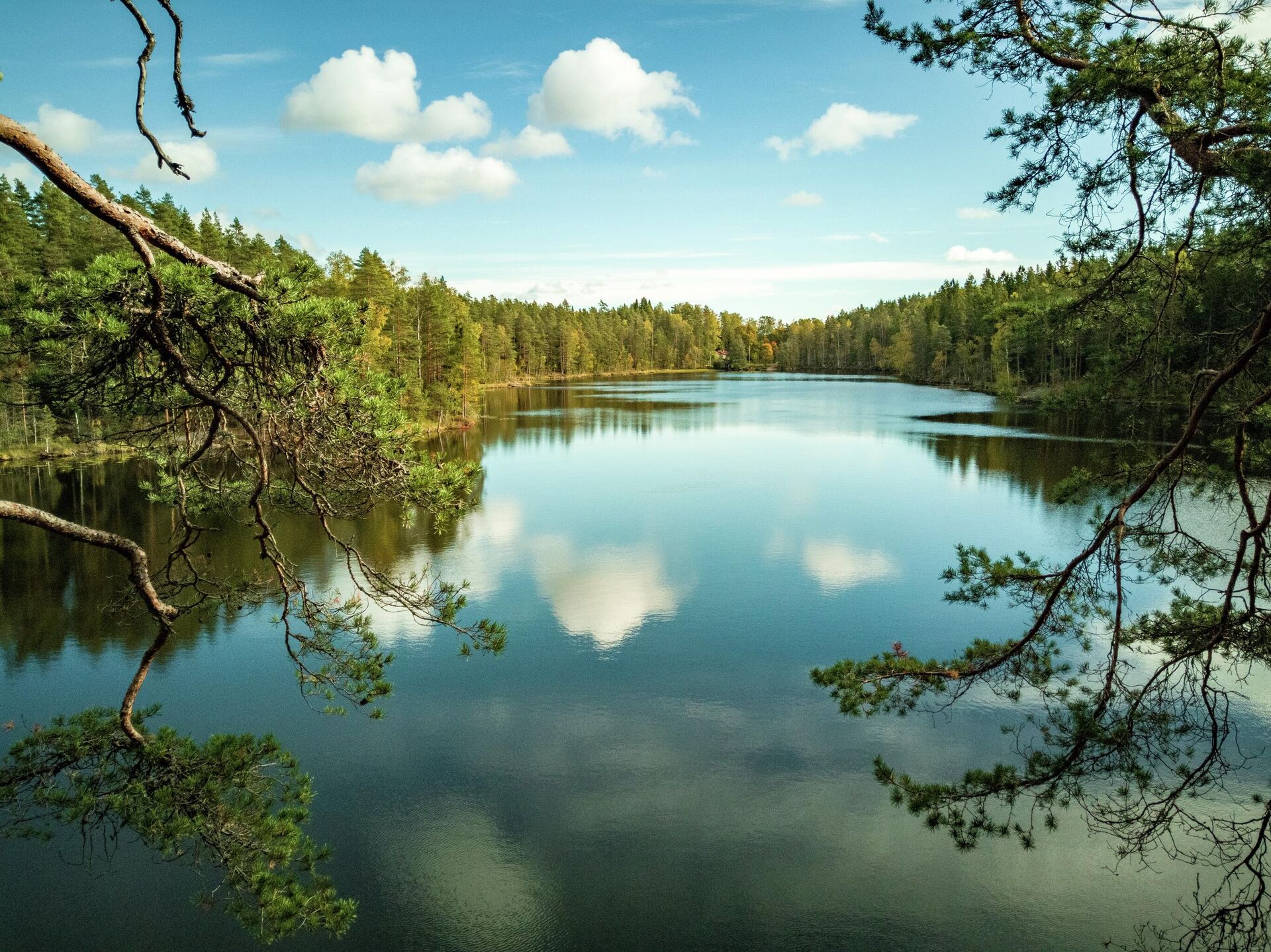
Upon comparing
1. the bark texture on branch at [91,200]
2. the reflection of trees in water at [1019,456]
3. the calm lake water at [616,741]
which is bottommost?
the calm lake water at [616,741]

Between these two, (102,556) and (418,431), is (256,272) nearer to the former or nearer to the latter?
(418,431)

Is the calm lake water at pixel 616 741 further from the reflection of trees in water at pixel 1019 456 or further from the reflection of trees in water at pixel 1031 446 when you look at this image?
the reflection of trees in water at pixel 1031 446

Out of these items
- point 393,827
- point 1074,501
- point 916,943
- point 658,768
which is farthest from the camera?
point 658,768

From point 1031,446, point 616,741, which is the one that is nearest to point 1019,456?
point 1031,446

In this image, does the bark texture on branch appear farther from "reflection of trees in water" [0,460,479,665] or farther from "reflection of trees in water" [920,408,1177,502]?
"reflection of trees in water" [920,408,1177,502]

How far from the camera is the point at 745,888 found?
760cm

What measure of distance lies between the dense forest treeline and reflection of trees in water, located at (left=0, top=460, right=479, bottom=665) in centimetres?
215

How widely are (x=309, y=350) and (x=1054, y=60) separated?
4.16m

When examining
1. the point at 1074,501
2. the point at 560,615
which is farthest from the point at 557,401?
the point at 1074,501

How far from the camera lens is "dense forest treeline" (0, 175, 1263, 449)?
187 inches

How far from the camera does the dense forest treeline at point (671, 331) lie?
4.75m

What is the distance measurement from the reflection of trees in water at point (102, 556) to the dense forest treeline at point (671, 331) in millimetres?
2149

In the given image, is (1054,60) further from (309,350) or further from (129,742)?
(129,742)

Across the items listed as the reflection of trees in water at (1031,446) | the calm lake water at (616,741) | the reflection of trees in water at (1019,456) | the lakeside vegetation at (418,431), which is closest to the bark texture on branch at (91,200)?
the lakeside vegetation at (418,431)
